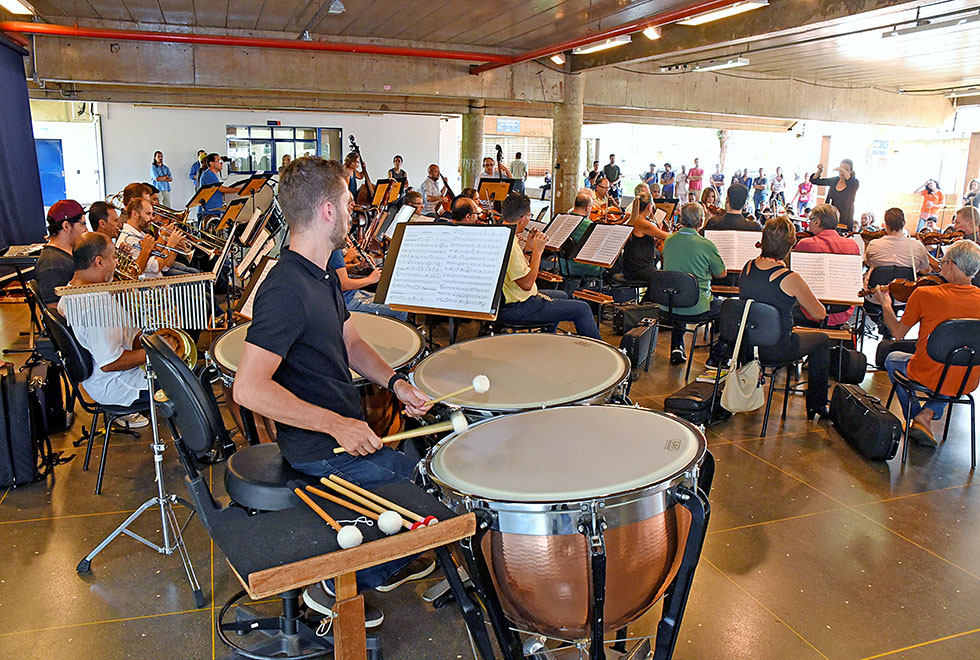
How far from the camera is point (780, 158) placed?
89.3 feet

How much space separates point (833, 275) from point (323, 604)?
12.9 ft

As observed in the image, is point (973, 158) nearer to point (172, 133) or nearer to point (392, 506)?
point (172, 133)

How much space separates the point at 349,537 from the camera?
4.31 ft

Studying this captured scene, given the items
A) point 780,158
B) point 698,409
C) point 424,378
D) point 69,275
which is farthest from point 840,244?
point 780,158

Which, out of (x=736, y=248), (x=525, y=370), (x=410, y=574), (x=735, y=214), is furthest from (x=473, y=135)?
(x=410, y=574)

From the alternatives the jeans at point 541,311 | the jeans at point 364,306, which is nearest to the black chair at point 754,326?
the jeans at point 541,311

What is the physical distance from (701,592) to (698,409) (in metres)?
1.88

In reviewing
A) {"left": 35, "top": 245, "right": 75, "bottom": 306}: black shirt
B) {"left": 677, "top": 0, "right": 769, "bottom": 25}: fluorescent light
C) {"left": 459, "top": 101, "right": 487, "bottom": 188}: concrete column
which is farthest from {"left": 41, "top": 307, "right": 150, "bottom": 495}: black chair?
{"left": 459, "top": 101, "right": 487, "bottom": 188}: concrete column

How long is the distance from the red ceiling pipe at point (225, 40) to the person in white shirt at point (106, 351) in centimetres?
655

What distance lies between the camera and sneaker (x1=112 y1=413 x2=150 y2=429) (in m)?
4.27

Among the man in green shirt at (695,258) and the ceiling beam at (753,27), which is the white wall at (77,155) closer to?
the ceiling beam at (753,27)

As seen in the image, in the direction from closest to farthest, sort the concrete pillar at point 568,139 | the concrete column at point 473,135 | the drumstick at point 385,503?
the drumstick at point 385,503 < the concrete pillar at point 568,139 < the concrete column at point 473,135

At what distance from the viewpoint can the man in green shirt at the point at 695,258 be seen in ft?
17.6

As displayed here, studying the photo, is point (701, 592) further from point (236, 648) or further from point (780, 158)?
point (780, 158)
